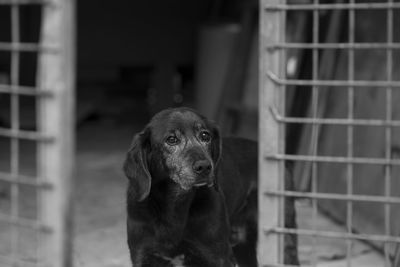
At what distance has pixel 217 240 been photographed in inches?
157

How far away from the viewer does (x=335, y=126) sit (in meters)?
6.18

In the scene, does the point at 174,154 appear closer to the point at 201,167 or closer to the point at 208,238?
the point at 201,167

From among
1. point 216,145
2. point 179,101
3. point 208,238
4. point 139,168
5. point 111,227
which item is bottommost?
point 111,227

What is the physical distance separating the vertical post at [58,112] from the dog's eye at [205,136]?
1.18 metres

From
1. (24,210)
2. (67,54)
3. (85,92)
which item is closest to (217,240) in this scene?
(67,54)

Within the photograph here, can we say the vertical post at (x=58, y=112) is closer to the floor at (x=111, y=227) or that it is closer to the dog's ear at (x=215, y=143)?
the floor at (x=111, y=227)

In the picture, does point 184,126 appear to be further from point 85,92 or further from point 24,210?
point 85,92

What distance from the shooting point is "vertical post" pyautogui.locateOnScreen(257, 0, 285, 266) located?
3170 millimetres

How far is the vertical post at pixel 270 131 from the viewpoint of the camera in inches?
125

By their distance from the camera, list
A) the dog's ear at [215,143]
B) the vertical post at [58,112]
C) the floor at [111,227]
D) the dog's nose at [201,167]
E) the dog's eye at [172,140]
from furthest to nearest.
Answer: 1. the floor at [111,227]
2. the dog's ear at [215,143]
3. the dog's eye at [172,140]
4. the dog's nose at [201,167]
5. the vertical post at [58,112]

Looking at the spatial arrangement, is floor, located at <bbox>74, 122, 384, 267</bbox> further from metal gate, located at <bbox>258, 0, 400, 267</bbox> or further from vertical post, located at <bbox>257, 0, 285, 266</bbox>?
vertical post, located at <bbox>257, 0, 285, 266</bbox>

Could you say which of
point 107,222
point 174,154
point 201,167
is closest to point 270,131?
point 201,167

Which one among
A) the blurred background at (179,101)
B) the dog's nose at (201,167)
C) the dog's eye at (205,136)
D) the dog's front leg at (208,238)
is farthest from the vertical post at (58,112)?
the dog's eye at (205,136)

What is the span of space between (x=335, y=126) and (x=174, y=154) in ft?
8.13
